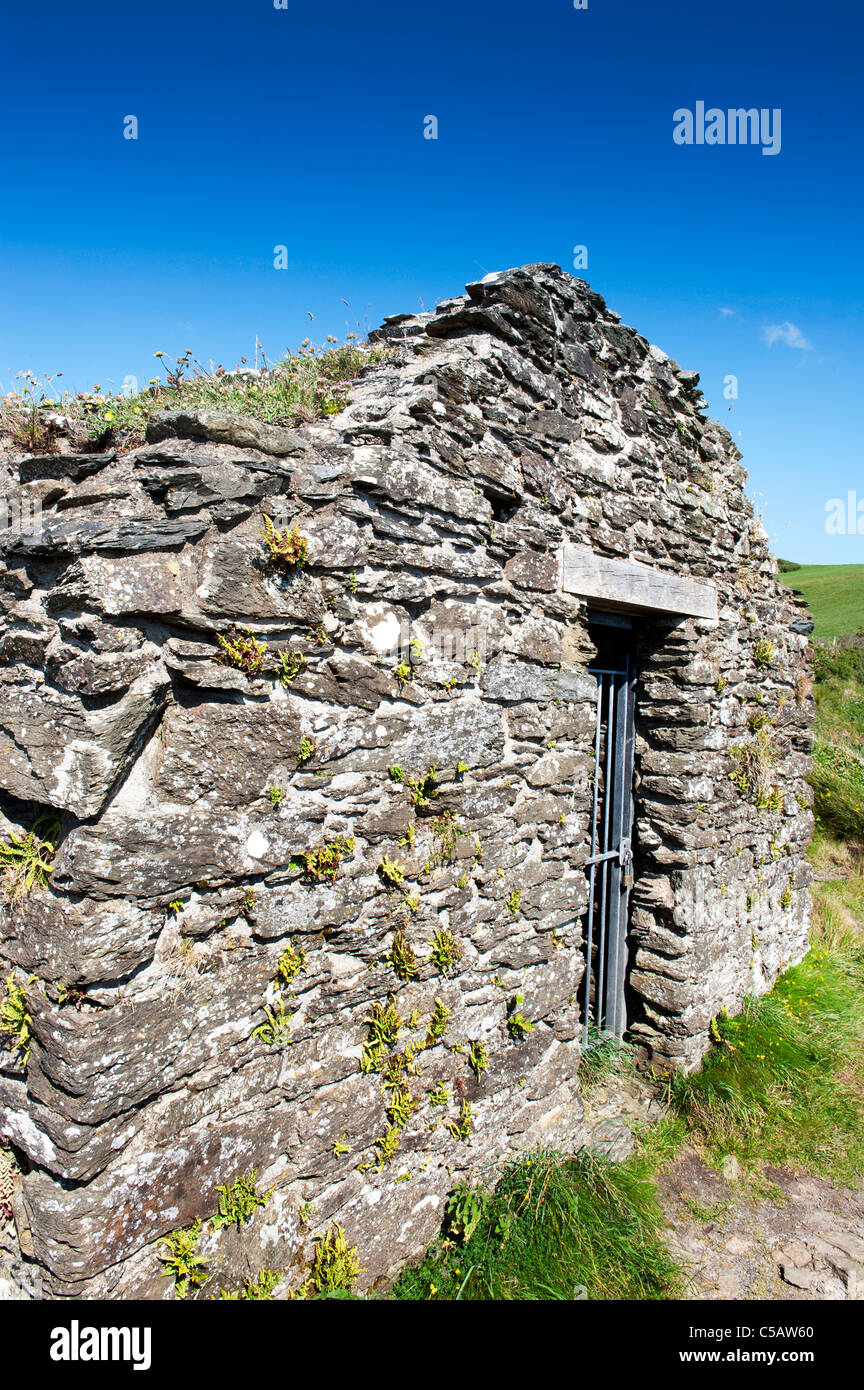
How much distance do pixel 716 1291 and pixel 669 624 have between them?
3341 millimetres

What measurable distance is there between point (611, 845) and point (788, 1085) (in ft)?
5.72

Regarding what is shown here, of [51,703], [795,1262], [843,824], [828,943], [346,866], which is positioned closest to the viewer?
[51,703]

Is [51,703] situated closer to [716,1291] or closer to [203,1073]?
[203,1073]

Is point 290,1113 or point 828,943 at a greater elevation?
point 290,1113

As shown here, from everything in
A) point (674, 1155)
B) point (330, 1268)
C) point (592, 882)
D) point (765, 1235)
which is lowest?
point (765, 1235)

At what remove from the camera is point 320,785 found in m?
2.45

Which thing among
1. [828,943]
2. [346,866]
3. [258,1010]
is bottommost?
[828,943]

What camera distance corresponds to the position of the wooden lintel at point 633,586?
11.5 ft

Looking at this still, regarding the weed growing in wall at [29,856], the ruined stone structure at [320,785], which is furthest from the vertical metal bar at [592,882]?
the weed growing in wall at [29,856]

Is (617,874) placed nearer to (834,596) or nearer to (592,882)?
(592,882)

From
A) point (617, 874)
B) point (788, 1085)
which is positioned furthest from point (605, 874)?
point (788, 1085)

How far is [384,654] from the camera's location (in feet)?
8.61

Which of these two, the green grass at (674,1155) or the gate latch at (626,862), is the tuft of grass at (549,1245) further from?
Result: the gate latch at (626,862)
